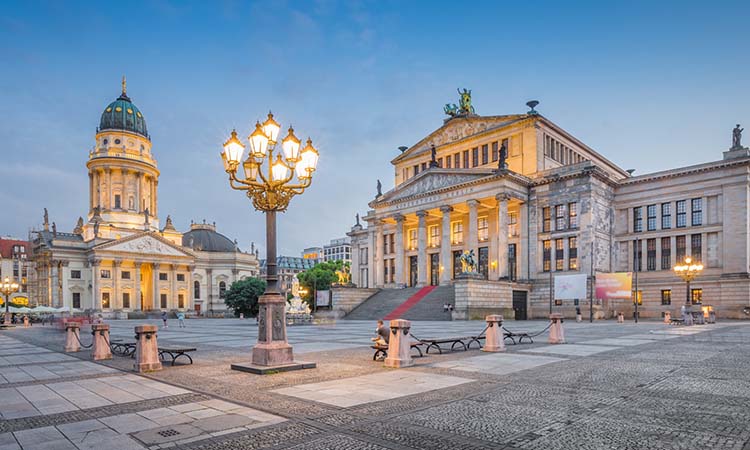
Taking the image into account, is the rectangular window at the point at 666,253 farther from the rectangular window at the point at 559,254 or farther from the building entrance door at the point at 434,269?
the building entrance door at the point at 434,269

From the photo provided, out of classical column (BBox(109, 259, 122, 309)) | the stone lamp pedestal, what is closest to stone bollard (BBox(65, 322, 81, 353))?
the stone lamp pedestal

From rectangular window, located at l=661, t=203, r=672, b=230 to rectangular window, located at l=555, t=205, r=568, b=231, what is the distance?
10063 millimetres

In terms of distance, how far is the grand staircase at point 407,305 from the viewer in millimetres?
48406

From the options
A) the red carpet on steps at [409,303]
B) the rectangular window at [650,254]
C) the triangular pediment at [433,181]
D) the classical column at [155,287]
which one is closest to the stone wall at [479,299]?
the red carpet on steps at [409,303]

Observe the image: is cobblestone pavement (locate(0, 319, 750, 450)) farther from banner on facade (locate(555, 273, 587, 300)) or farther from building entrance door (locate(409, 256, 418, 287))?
building entrance door (locate(409, 256, 418, 287))

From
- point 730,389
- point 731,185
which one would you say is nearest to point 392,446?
point 730,389

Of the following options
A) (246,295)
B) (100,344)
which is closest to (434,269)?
(246,295)

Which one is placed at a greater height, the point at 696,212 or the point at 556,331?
the point at 696,212

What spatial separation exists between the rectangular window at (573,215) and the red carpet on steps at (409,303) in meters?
16.0

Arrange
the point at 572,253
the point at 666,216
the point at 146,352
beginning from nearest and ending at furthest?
1. the point at 146,352
2. the point at 666,216
3. the point at 572,253

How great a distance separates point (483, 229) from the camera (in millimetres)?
60969

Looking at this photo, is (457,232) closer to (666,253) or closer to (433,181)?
(433,181)

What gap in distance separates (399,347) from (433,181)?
156ft

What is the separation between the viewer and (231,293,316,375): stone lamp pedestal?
13195mm
